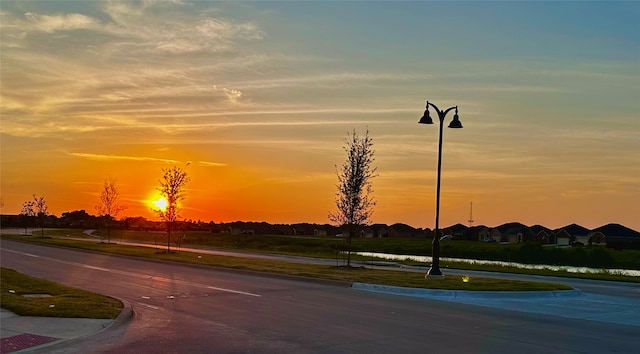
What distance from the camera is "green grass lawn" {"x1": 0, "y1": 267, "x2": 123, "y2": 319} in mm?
13896

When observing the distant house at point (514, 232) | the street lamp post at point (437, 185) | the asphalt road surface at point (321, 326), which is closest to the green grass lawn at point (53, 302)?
the asphalt road surface at point (321, 326)

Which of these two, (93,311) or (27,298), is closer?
(93,311)

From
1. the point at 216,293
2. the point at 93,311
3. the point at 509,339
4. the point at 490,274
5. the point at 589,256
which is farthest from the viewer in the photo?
the point at 589,256

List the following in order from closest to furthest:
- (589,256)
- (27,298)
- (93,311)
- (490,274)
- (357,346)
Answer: (357,346) → (93,311) → (27,298) → (490,274) → (589,256)

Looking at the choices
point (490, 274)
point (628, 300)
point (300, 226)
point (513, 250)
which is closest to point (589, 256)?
point (513, 250)

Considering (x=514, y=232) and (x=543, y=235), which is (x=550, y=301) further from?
(x=514, y=232)

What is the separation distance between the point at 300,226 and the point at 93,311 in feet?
498

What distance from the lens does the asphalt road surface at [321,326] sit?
36.1 feet

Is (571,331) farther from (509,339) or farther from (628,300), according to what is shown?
(628,300)

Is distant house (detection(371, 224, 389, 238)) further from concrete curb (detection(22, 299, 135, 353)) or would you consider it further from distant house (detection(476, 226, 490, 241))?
concrete curb (detection(22, 299, 135, 353))

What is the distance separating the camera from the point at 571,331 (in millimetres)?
13219

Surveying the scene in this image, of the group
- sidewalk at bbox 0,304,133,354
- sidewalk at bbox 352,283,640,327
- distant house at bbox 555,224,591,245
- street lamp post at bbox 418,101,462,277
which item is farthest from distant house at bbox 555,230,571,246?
sidewalk at bbox 0,304,133,354

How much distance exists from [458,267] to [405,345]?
28.3 meters

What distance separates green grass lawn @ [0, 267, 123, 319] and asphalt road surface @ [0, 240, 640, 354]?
76 centimetres
